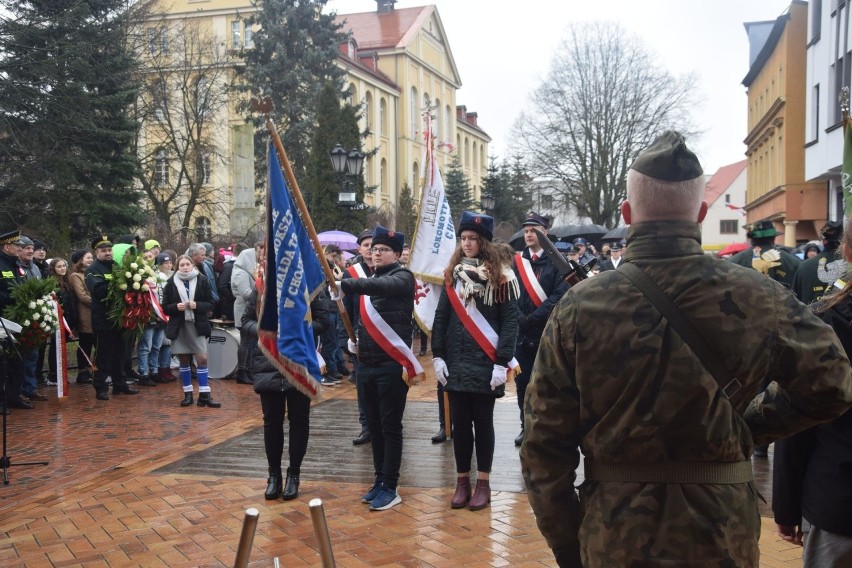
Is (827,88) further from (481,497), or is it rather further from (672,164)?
(672,164)

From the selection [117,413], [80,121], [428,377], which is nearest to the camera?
[117,413]

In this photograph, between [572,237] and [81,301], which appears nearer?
[81,301]

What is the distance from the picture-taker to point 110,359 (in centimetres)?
1205

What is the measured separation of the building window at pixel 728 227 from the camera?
82.0 metres

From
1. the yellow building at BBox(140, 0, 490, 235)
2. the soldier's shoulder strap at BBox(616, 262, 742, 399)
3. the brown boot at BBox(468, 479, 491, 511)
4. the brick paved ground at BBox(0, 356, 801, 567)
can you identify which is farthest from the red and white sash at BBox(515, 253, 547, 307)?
the yellow building at BBox(140, 0, 490, 235)

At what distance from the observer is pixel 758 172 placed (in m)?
44.8

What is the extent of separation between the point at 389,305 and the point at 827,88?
24422mm

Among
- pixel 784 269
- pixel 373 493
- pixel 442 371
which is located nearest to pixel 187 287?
pixel 373 493

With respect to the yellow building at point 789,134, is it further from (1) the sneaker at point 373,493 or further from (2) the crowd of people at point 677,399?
(2) the crowd of people at point 677,399

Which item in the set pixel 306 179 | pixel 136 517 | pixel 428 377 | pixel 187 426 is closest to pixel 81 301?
pixel 187 426

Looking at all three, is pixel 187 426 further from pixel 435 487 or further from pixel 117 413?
pixel 435 487

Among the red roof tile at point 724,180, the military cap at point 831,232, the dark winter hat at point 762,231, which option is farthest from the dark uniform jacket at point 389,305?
the red roof tile at point 724,180

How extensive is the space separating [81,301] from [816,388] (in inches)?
454

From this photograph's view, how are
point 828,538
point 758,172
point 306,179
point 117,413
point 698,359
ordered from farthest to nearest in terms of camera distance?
point 758,172, point 306,179, point 117,413, point 828,538, point 698,359
